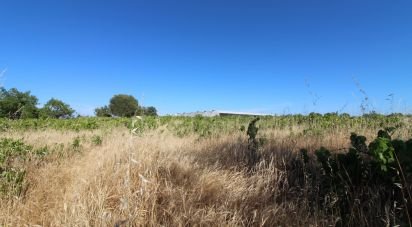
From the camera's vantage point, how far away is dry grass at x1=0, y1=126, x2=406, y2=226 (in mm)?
2041

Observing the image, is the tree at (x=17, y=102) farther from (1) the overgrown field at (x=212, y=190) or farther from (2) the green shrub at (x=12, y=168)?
(1) the overgrown field at (x=212, y=190)

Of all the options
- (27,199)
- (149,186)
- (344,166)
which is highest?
(344,166)

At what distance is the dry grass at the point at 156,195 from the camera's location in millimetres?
2041

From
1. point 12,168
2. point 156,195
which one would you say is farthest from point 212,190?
point 12,168

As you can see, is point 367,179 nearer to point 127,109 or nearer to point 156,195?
point 156,195

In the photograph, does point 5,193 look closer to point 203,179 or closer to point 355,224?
point 203,179

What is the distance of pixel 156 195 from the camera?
2.33m

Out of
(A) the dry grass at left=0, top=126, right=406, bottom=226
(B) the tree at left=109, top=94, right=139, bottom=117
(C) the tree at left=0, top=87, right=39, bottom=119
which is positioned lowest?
(A) the dry grass at left=0, top=126, right=406, bottom=226

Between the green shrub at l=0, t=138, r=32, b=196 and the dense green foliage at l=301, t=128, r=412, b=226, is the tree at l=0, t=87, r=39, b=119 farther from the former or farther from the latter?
the dense green foliage at l=301, t=128, r=412, b=226

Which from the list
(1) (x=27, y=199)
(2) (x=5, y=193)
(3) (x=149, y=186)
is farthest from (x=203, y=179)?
(2) (x=5, y=193)

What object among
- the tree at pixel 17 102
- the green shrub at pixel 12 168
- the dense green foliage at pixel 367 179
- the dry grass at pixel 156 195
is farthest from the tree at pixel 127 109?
the tree at pixel 17 102

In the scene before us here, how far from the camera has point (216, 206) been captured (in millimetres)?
2256

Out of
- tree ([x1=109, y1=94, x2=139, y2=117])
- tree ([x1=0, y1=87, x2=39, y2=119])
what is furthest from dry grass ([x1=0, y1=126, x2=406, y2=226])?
tree ([x1=0, y1=87, x2=39, y2=119])

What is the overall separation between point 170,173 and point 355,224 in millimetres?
1638
